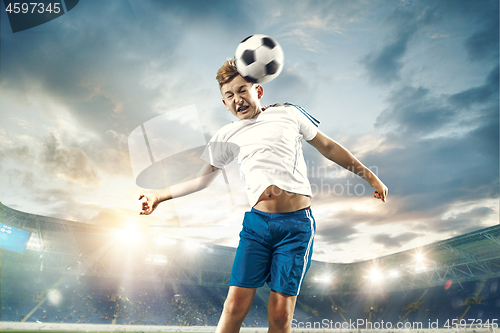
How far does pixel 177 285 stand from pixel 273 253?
22.6 meters

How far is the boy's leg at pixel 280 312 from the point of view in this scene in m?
1.73

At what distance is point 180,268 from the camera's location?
2175 centimetres

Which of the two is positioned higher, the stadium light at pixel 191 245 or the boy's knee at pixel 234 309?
the stadium light at pixel 191 245

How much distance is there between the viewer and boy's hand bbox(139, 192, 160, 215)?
2010 millimetres

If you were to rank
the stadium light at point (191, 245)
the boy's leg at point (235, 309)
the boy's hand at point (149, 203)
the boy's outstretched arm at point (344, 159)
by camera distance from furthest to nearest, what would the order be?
the stadium light at point (191, 245)
the boy's outstretched arm at point (344, 159)
the boy's hand at point (149, 203)
the boy's leg at point (235, 309)

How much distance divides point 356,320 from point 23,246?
87.7 feet

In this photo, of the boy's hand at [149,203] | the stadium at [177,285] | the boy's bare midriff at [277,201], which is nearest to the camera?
the boy's bare midriff at [277,201]

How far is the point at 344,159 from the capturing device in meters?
2.33

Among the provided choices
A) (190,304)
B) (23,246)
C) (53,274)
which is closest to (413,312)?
(190,304)

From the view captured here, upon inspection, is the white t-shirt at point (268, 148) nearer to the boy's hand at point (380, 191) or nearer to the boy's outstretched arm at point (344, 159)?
the boy's outstretched arm at point (344, 159)

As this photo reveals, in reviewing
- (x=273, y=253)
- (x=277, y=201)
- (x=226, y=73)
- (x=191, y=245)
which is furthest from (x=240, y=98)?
(x=191, y=245)

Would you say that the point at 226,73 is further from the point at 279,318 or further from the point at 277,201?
the point at 279,318

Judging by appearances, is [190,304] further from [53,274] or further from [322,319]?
[322,319]

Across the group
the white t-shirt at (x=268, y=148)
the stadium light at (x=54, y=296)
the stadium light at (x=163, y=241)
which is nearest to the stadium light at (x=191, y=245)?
the stadium light at (x=163, y=241)
